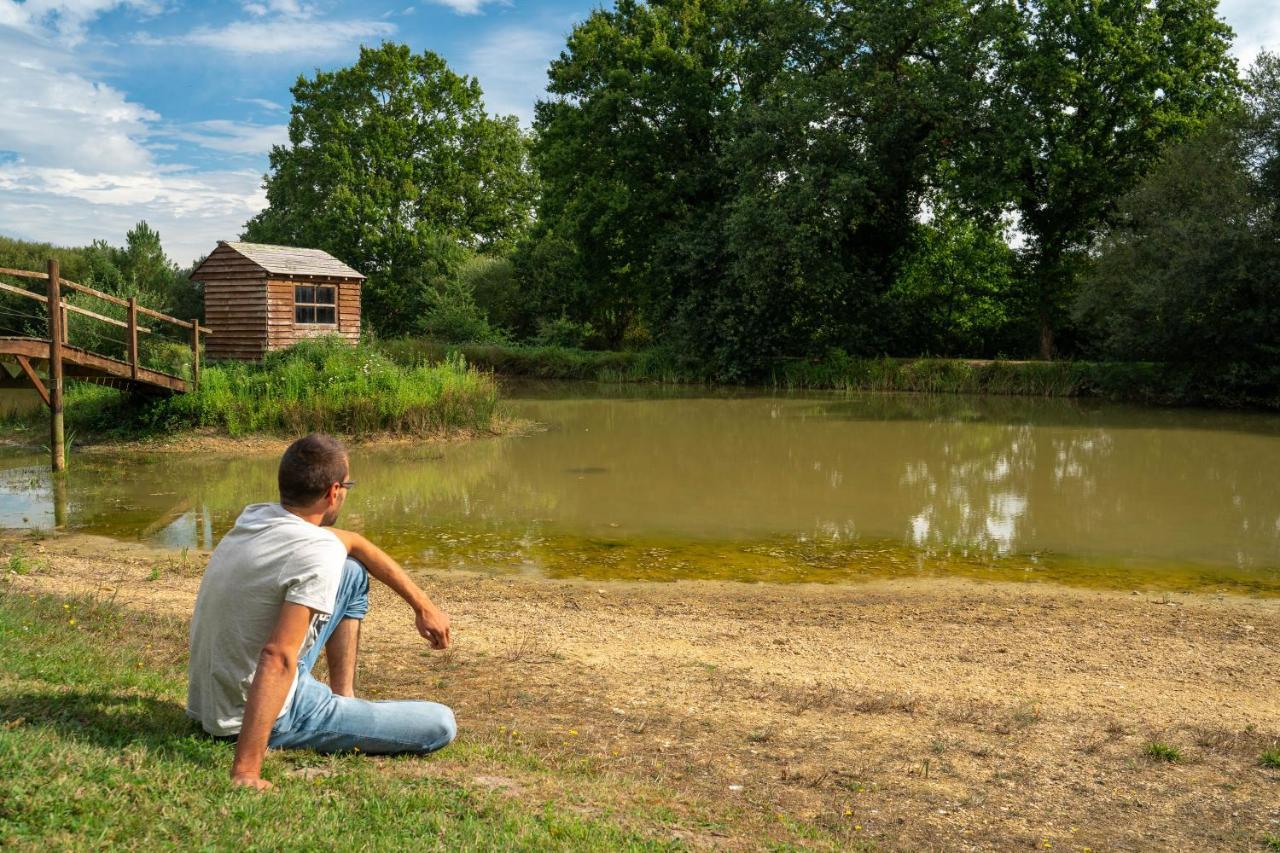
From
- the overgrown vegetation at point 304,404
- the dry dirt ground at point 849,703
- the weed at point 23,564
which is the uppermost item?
the overgrown vegetation at point 304,404

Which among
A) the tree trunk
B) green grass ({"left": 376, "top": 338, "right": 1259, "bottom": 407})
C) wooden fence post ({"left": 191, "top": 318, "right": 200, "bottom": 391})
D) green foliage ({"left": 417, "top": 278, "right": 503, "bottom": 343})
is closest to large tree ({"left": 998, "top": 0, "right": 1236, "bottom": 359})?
the tree trunk

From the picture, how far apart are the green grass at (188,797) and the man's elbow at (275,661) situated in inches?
15.4

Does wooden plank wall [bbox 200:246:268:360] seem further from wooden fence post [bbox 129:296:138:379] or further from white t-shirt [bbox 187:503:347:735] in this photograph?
white t-shirt [bbox 187:503:347:735]

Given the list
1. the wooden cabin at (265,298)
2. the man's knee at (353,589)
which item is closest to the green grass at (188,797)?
the man's knee at (353,589)

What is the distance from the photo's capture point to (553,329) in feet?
141

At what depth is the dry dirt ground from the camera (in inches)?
162

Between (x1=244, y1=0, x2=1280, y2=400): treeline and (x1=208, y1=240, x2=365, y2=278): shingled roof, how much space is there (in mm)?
13023

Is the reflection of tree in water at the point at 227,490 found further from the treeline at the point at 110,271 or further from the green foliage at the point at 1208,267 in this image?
the green foliage at the point at 1208,267

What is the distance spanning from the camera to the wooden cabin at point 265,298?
25594 mm

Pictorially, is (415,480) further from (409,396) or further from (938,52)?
(938,52)

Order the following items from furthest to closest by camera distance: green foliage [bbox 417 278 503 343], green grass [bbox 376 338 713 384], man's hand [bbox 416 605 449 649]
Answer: green foliage [bbox 417 278 503 343]
green grass [bbox 376 338 713 384]
man's hand [bbox 416 605 449 649]

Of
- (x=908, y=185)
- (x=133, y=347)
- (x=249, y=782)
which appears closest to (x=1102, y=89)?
(x=908, y=185)

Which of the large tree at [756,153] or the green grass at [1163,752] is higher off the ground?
the large tree at [756,153]

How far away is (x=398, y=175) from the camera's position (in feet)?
165
